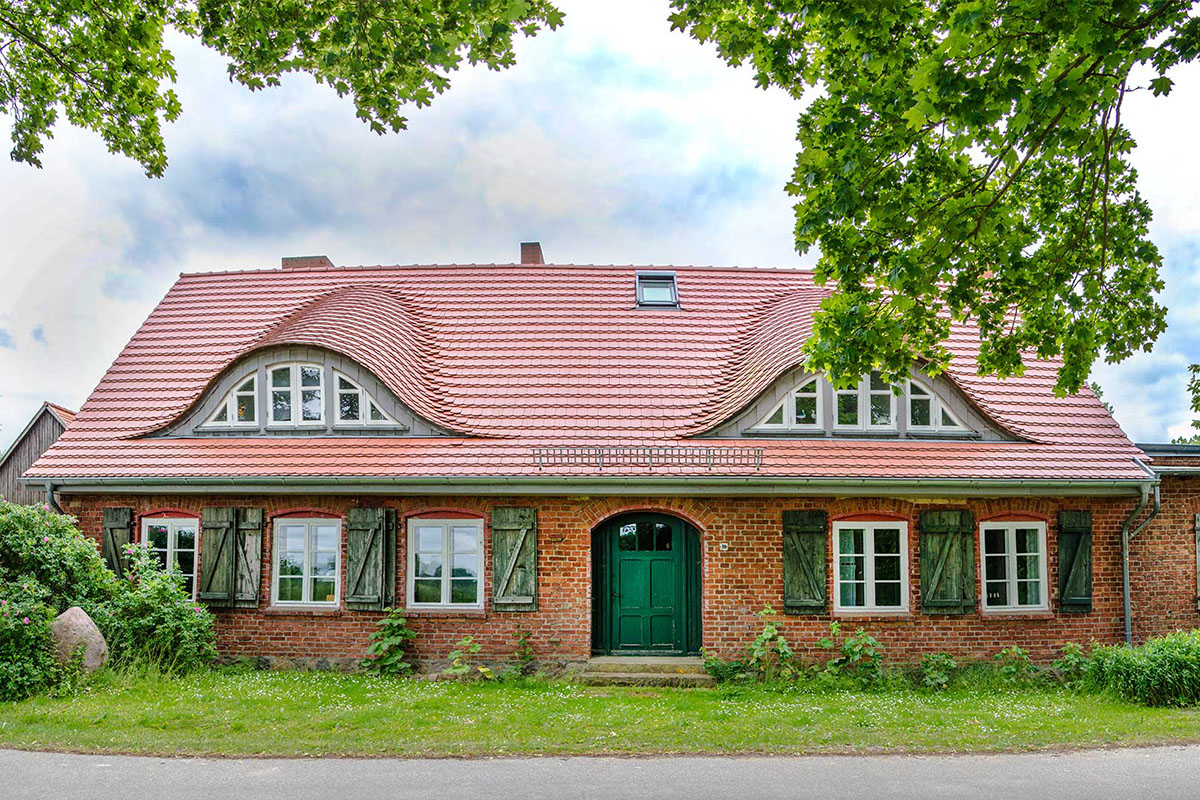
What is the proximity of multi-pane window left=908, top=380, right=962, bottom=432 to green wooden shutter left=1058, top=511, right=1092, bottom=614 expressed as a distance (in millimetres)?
2060

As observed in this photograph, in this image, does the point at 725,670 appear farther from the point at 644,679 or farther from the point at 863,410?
the point at 863,410

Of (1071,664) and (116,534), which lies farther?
(116,534)

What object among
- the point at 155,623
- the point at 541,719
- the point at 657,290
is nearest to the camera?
the point at 541,719

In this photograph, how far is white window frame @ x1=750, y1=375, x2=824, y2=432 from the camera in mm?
14344

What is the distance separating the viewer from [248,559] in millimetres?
13953

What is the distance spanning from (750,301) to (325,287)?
8238mm

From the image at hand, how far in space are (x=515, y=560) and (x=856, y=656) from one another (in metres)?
4.96

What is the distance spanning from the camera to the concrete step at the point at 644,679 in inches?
495

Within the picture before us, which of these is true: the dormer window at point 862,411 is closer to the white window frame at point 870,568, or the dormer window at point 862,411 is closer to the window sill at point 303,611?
the white window frame at point 870,568

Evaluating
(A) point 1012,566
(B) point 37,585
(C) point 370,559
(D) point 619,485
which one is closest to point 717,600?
(D) point 619,485

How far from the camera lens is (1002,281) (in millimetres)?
9758

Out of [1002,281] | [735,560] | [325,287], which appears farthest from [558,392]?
[1002,281]

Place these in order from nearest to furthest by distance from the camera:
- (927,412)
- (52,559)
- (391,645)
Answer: (52,559), (391,645), (927,412)

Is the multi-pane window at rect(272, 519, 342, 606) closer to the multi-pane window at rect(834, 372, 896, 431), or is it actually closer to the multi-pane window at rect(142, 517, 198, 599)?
the multi-pane window at rect(142, 517, 198, 599)
